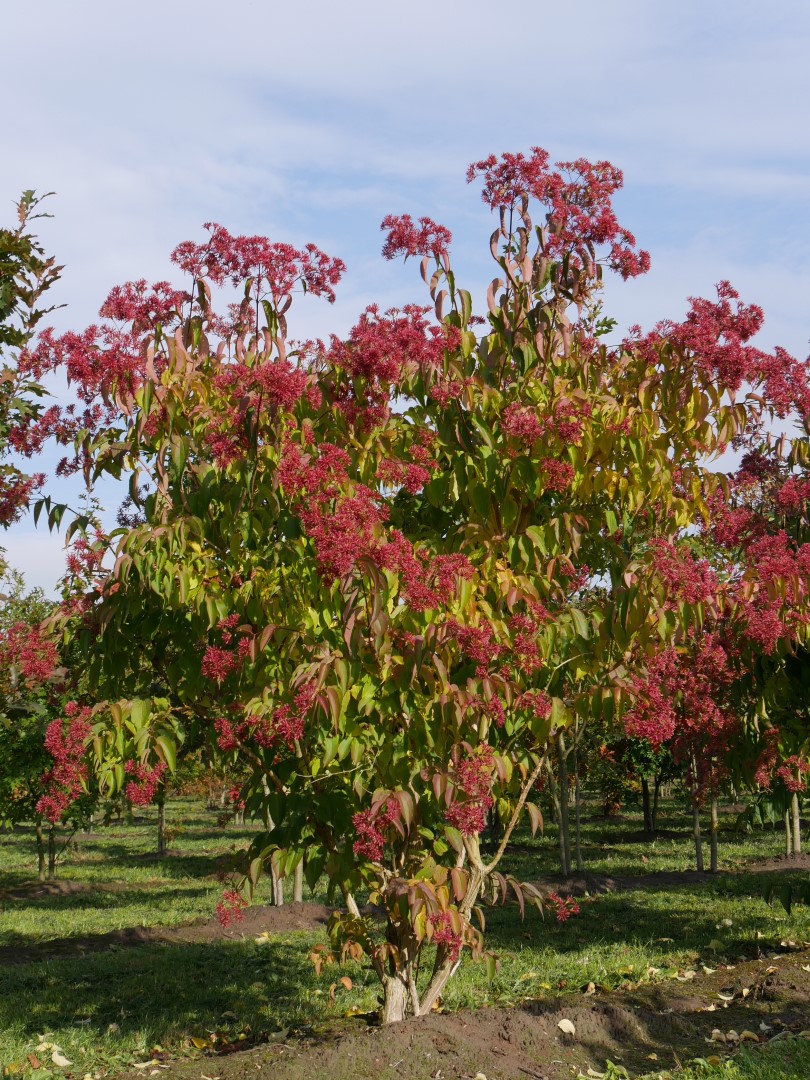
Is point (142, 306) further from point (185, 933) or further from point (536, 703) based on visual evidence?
point (185, 933)

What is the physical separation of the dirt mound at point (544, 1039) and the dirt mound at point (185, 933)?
4971mm

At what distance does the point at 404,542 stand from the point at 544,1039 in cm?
316

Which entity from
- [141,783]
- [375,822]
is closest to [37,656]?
[141,783]

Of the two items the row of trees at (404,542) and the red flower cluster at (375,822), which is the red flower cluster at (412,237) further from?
the red flower cluster at (375,822)

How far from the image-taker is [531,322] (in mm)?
4598

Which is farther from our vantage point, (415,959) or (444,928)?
(415,959)

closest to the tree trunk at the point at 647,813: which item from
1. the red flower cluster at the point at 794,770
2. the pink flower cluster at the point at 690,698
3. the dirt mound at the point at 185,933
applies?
the pink flower cluster at the point at 690,698

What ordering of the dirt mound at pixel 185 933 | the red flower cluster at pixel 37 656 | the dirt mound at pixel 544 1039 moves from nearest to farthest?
the dirt mound at pixel 544 1039, the red flower cluster at pixel 37 656, the dirt mound at pixel 185 933

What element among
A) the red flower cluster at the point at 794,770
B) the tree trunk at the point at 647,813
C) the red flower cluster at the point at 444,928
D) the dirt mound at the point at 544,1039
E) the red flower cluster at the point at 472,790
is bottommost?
the tree trunk at the point at 647,813

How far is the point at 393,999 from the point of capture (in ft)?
17.1

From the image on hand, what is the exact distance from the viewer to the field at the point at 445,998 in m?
5.01

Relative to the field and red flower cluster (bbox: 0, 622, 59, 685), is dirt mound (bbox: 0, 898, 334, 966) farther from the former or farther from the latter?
red flower cluster (bbox: 0, 622, 59, 685)

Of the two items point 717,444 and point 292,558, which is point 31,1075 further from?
point 717,444

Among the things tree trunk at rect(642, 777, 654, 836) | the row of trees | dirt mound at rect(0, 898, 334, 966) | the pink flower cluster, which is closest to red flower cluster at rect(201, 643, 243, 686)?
the row of trees
